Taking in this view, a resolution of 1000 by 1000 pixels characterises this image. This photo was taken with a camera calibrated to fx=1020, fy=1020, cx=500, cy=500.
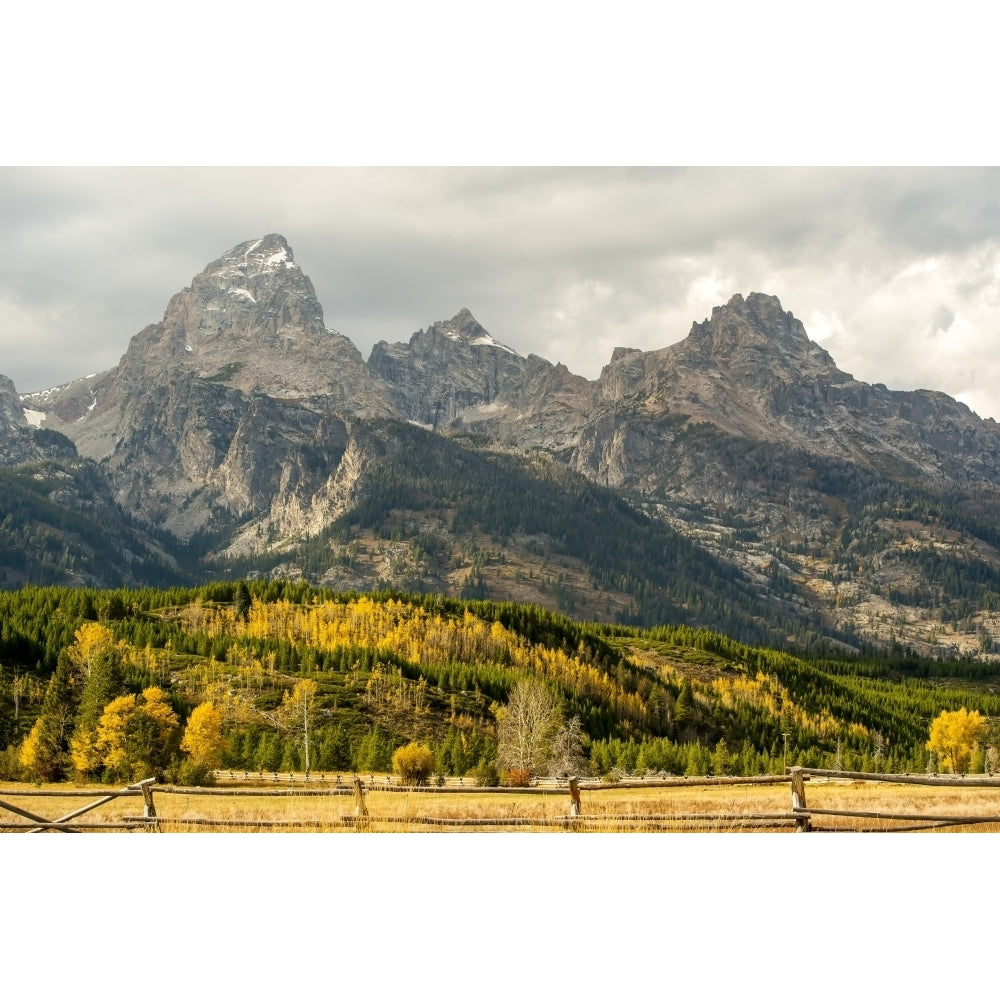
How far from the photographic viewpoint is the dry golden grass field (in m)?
39.3

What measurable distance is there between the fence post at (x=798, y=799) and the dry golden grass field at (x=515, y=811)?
0.45 m

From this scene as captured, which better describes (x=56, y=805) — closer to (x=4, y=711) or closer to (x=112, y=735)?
(x=112, y=735)

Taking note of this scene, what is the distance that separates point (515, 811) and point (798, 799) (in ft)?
45.1

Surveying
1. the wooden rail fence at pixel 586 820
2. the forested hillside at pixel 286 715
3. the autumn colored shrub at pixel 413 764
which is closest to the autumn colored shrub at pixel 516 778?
the forested hillside at pixel 286 715

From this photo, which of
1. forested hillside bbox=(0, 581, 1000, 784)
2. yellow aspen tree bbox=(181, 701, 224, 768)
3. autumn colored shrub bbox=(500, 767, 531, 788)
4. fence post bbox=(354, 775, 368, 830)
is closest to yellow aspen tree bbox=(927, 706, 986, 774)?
forested hillside bbox=(0, 581, 1000, 784)

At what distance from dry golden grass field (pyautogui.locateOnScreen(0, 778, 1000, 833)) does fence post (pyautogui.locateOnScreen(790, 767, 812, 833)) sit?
45 centimetres

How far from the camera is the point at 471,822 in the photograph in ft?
133

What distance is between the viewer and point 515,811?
4594cm

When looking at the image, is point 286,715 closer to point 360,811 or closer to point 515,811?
point 515,811

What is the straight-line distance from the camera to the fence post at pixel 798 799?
3666cm

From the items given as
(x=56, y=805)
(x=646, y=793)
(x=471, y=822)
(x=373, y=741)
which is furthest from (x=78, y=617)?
(x=471, y=822)

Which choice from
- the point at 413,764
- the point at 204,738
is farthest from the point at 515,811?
the point at 204,738

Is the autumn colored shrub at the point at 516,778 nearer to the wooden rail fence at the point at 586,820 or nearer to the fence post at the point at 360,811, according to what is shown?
the fence post at the point at 360,811

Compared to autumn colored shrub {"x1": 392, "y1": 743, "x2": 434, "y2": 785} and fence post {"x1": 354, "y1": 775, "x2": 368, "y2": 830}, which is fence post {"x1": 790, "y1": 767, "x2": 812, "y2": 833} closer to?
fence post {"x1": 354, "y1": 775, "x2": 368, "y2": 830}
